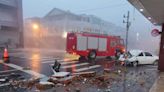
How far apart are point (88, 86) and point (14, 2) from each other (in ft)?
112

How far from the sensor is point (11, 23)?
39688 millimetres

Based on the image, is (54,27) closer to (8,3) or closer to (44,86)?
(8,3)

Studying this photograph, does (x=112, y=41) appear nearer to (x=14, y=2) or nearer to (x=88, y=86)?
(x=88, y=86)

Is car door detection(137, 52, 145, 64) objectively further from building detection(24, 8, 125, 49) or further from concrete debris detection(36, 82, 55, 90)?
building detection(24, 8, 125, 49)

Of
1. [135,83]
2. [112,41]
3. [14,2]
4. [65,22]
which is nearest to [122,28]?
[65,22]

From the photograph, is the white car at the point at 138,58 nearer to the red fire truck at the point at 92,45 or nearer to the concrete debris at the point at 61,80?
the red fire truck at the point at 92,45

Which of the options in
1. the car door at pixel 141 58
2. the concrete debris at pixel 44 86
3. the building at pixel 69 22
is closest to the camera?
the concrete debris at pixel 44 86

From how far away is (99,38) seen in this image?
24.1 meters

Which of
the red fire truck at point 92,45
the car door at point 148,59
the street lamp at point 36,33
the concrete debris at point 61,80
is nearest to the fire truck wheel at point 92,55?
the red fire truck at point 92,45

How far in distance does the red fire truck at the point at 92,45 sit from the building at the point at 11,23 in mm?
19744

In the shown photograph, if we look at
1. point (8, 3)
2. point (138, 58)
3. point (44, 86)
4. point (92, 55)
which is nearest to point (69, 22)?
point (8, 3)

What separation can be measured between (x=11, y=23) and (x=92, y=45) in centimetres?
2192

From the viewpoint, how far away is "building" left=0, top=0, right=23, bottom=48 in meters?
38.3

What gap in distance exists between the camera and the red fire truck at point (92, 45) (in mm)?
22109
